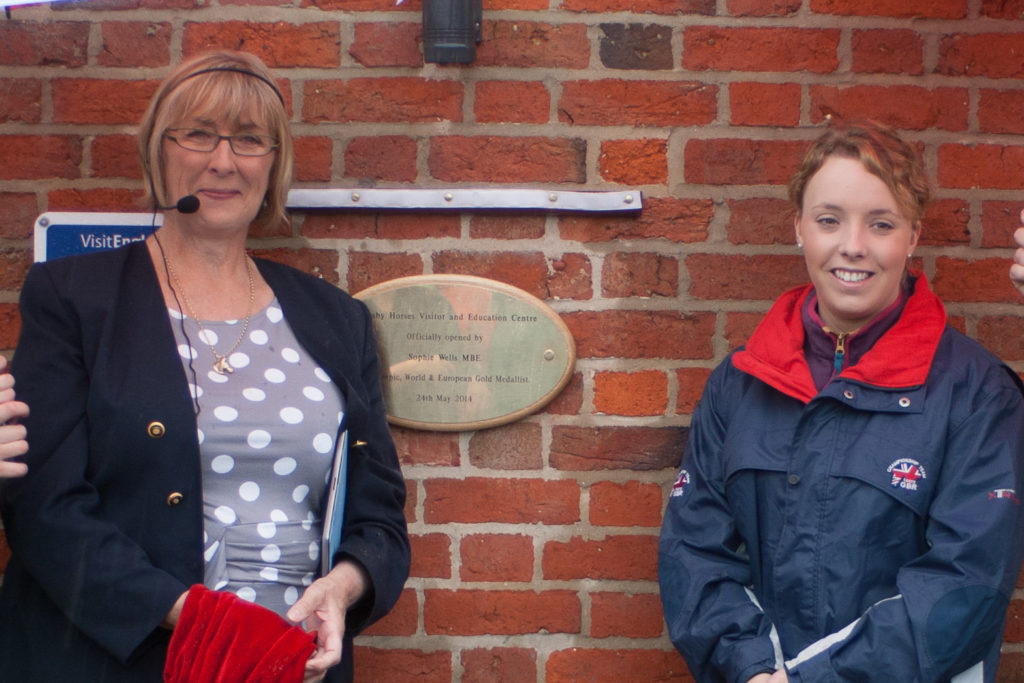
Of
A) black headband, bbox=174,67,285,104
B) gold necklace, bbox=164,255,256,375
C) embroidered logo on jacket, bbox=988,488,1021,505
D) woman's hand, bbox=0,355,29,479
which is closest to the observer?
woman's hand, bbox=0,355,29,479

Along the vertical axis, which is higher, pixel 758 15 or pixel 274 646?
pixel 758 15

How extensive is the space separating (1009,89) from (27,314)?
7.03ft

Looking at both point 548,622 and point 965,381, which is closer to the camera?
point 965,381

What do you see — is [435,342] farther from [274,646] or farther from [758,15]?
[758,15]

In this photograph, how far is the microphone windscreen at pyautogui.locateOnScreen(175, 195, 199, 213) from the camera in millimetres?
2080

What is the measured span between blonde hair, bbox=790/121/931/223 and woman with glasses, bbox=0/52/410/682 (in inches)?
39.5

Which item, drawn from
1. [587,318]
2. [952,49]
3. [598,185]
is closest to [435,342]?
[587,318]

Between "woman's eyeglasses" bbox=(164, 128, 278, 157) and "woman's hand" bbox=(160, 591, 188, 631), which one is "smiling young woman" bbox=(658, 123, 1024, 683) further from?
"woman's eyeglasses" bbox=(164, 128, 278, 157)

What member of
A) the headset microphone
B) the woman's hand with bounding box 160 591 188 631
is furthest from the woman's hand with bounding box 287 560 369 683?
the headset microphone

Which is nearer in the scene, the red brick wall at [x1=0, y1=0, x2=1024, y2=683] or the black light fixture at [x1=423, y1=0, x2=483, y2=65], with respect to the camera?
the black light fixture at [x1=423, y1=0, x2=483, y2=65]

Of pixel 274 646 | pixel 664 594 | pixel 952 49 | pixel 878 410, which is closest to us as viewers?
pixel 274 646

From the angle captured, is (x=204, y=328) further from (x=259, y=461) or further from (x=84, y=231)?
(x=84, y=231)

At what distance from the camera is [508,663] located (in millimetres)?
2592

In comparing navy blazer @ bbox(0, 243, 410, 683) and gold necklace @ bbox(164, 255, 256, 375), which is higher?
gold necklace @ bbox(164, 255, 256, 375)
